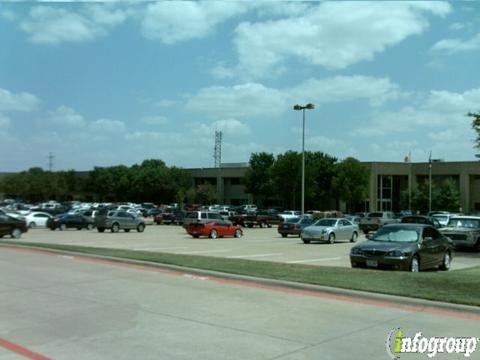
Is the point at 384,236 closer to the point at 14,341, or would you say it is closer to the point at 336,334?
the point at 336,334

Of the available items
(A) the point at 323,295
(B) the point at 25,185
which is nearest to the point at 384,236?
(A) the point at 323,295

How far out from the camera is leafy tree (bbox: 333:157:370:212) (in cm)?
8288

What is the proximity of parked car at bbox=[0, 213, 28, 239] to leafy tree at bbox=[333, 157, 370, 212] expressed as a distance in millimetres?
56841

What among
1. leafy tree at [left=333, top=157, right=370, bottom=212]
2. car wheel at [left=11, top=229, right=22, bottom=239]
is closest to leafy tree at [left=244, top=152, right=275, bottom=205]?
leafy tree at [left=333, top=157, right=370, bottom=212]

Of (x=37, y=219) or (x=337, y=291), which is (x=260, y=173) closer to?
(x=37, y=219)

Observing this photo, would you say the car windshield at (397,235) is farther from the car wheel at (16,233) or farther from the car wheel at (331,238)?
the car wheel at (16,233)

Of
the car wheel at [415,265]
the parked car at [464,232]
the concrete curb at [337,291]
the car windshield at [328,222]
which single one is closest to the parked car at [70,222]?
the car windshield at [328,222]

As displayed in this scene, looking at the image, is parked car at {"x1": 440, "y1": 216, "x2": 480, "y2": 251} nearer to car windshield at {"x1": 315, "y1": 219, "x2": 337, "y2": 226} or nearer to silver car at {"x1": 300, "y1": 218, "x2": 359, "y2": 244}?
silver car at {"x1": 300, "y1": 218, "x2": 359, "y2": 244}

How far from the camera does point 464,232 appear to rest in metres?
26.9

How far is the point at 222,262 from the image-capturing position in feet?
52.0

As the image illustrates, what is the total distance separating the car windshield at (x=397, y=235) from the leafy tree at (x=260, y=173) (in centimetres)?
7401

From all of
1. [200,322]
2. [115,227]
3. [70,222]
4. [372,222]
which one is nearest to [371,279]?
[200,322]

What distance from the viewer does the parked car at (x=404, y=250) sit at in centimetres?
1562

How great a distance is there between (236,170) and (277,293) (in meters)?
104
